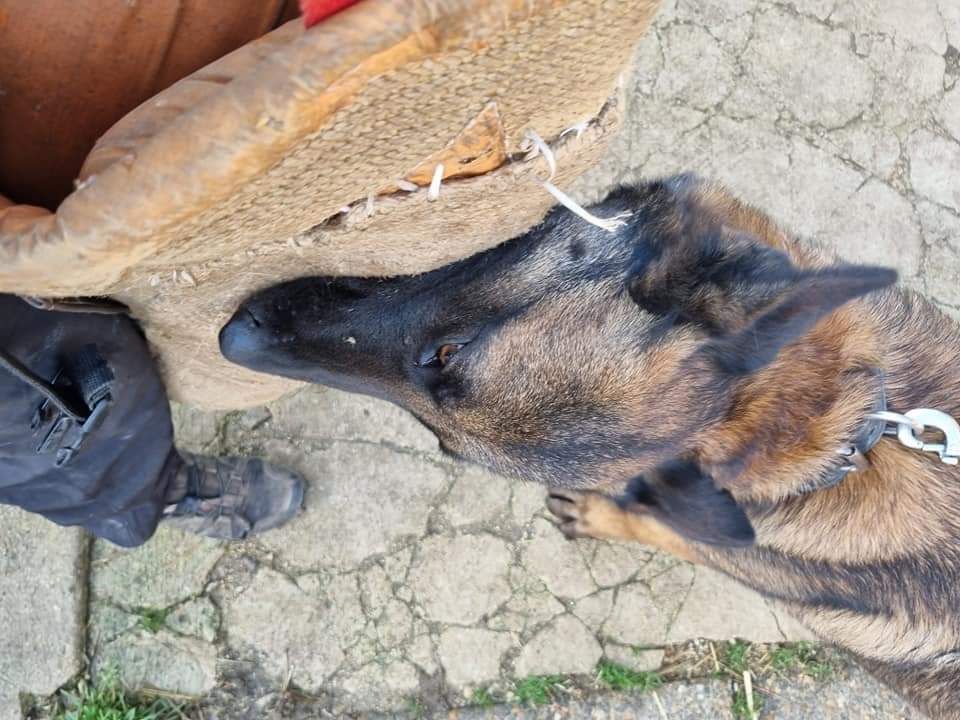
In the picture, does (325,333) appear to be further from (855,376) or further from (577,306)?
(855,376)

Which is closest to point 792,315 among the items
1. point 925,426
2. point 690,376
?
point 690,376

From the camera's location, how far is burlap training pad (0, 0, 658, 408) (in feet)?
2.69

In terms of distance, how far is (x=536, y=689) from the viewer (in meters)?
3.32

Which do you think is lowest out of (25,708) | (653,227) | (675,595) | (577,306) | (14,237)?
(25,708)

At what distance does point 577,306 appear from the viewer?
2074 millimetres

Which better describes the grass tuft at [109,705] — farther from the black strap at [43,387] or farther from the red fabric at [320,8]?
the red fabric at [320,8]

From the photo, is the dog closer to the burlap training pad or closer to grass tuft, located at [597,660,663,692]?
the burlap training pad

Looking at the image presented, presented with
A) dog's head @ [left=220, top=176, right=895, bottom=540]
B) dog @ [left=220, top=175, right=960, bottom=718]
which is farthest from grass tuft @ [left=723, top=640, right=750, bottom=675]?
dog's head @ [left=220, top=176, right=895, bottom=540]

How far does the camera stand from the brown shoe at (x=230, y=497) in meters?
3.08

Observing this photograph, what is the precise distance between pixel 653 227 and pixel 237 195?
153 cm

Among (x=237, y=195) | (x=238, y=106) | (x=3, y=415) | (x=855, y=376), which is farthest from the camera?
(x=855, y=376)

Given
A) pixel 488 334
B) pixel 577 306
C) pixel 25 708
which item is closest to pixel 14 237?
pixel 488 334

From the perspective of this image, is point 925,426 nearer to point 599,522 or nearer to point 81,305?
point 599,522

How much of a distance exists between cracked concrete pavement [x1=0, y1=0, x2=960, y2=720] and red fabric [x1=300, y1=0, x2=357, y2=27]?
262 centimetres
